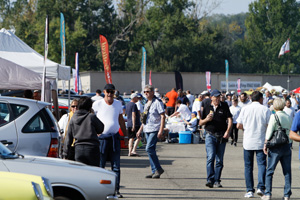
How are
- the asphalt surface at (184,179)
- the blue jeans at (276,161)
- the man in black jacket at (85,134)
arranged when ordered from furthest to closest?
1. the asphalt surface at (184,179)
2. the blue jeans at (276,161)
3. the man in black jacket at (85,134)

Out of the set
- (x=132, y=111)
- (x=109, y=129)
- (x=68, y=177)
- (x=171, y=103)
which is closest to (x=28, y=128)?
(x=109, y=129)

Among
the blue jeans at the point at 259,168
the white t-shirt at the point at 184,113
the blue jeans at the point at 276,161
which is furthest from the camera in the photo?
the white t-shirt at the point at 184,113

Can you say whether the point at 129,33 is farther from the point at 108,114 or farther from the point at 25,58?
the point at 108,114

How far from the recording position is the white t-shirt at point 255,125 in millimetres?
9375

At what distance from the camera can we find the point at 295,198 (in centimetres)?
941

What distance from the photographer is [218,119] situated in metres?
10.6

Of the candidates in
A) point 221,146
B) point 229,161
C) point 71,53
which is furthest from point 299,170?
point 71,53

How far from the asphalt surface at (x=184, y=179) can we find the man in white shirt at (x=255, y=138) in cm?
36

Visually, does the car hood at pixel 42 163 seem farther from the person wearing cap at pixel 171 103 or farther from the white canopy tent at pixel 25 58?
the person wearing cap at pixel 171 103

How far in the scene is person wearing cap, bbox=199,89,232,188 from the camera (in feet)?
34.5

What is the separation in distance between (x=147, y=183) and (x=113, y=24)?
212 feet

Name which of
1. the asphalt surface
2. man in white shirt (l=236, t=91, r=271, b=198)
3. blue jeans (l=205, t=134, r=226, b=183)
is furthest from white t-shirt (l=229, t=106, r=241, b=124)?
man in white shirt (l=236, t=91, r=271, b=198)

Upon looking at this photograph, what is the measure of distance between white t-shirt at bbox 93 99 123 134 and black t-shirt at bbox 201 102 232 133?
2041 millimetres

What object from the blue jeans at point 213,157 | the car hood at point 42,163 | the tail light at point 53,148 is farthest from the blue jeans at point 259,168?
the car hood at point 42,163
